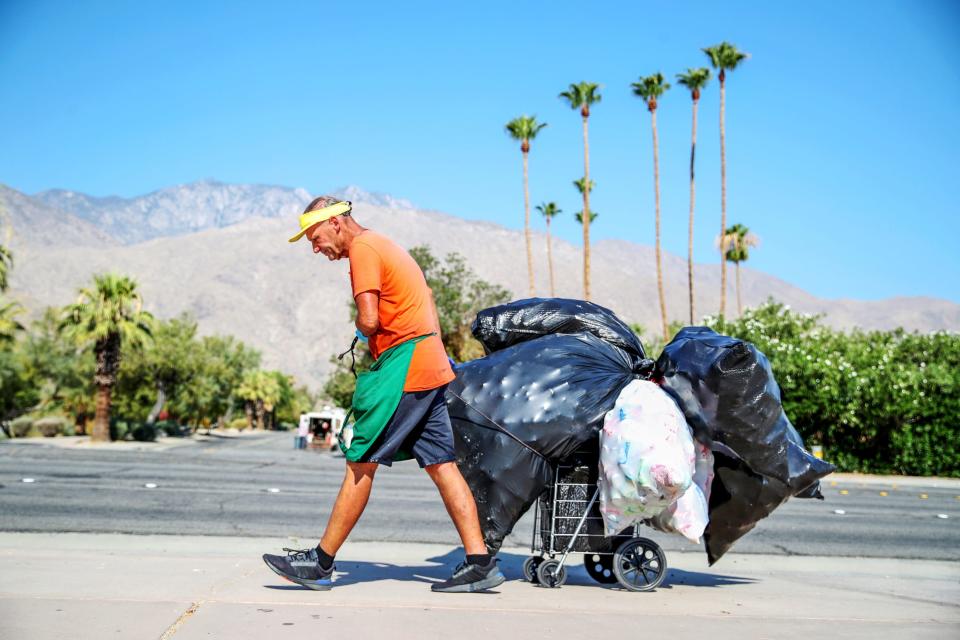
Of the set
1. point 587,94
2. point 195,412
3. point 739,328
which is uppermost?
point 587,94

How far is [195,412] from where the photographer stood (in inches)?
2147

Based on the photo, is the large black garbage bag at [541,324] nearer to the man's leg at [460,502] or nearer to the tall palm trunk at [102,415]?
the man's leg at [460,502]

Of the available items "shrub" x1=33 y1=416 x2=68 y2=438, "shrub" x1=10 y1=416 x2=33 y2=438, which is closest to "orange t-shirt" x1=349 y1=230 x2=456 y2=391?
"shrub" x1=10 y1=416 x2=33 y2=438

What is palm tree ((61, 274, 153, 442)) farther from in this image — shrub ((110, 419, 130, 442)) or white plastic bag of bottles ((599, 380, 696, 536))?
white plastic bag of bottles ((599, 380, 696, 536))

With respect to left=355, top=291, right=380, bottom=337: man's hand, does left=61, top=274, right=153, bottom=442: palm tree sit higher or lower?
higher

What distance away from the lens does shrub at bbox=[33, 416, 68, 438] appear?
37.7 m

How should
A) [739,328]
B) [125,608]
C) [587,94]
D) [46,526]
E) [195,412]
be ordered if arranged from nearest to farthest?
[125,608]
[46,526]
[739,328]
[587,94]
[195,412]

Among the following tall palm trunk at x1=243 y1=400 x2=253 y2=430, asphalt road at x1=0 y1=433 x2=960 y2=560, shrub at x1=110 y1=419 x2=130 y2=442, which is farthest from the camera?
tall palm trunk at x1=243 y1=400 x2=253 y2=430

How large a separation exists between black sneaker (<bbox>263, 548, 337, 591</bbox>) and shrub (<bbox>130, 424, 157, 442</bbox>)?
32.9 m

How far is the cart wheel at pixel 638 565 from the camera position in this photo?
4781 millimetres

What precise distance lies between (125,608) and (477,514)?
5.35 ft

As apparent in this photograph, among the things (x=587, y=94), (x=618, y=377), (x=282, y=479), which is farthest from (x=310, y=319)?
(x=618, y=377)

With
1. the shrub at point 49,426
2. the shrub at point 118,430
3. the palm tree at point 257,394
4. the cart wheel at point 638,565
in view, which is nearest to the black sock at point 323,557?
the cart wheel at point 638,565

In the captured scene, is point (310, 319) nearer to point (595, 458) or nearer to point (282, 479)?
point (282, 479)
